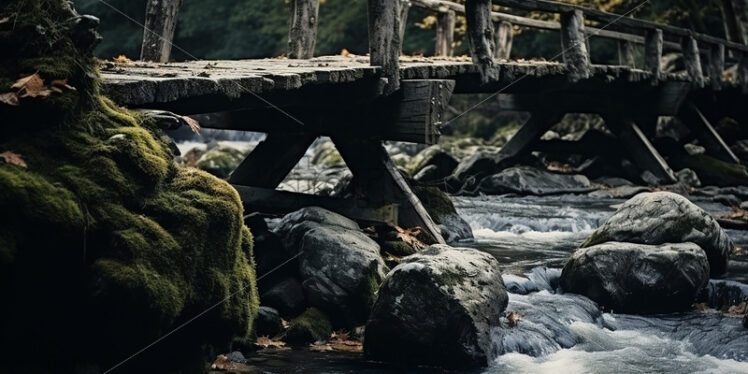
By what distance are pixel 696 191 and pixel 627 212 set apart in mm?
8164

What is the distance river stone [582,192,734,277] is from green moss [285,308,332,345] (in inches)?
125

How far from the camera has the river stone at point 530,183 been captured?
16.7m

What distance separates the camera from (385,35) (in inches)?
369

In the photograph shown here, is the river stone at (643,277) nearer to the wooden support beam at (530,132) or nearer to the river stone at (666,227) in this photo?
the river stone at (666,227)

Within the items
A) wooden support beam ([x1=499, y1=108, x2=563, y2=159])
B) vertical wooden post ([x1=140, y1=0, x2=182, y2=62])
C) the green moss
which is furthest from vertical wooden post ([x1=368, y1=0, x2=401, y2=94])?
wooden support beam ([x1=499, y1=108, x2=563, y2=159])

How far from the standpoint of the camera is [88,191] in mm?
4855

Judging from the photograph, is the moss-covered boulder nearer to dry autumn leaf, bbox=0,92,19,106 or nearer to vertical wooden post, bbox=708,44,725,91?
dry autumn leaf, bbox=0,92,19,106

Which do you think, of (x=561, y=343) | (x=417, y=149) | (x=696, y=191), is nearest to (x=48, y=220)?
(x=561, y=343)

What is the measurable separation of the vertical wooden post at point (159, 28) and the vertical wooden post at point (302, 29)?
294cm

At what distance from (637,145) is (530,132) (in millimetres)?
1920

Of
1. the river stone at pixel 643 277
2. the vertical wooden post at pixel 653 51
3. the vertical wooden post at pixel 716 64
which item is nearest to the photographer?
the river stone at pixel 643 277

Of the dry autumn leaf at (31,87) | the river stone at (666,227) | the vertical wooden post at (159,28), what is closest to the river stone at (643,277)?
the river stone at (666,227)

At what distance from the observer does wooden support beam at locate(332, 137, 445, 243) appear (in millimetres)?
10055

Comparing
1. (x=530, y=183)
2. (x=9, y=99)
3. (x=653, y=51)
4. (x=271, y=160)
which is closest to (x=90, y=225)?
(x=9, y=99)
